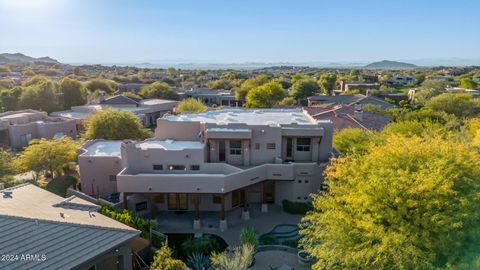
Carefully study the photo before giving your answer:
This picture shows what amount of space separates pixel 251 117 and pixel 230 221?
1124 centimetres

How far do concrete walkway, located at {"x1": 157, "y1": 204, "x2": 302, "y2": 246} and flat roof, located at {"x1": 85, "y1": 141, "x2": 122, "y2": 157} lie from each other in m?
7.54

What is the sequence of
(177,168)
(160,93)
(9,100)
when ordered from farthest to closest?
(160,93), (9,100), (177,168)

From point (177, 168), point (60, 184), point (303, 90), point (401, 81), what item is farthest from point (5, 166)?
point (401, 81)

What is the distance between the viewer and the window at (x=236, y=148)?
29547 mm

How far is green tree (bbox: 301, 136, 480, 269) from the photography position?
14.5 m

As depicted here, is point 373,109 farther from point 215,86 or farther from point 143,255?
point 215,86

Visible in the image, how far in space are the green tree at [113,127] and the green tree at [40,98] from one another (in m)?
33.1

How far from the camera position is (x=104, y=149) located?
107ft

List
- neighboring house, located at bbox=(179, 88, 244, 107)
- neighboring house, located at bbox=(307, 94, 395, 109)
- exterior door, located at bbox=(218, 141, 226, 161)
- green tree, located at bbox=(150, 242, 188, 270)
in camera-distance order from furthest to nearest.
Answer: neighboring house, located at bbox=(179, 88, 244, 107) < neighboring house, located at bbox=(307, 94, 395, 109) < exterior door, located at bbox=(218, 141, 226, 161) < green tree, located at bbox=(150, 242, 188, 270)

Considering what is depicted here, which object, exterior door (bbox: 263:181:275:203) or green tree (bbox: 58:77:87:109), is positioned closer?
exterior door (bbox: 263:181:275:203)

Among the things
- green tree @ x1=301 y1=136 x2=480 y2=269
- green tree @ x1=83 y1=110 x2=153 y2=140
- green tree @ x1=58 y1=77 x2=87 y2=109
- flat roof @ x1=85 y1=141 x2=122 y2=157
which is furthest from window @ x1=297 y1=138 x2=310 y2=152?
green tree @ x1=58 y1=77 x2=87 y2=109

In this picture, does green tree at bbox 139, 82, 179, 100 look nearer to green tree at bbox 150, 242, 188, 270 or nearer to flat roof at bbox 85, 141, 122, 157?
flat roof at bbox 85, 141, 122, 157

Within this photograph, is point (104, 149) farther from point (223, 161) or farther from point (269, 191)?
point (269, 191)

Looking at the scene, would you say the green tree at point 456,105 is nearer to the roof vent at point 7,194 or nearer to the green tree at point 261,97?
the green tree at point 261,97
